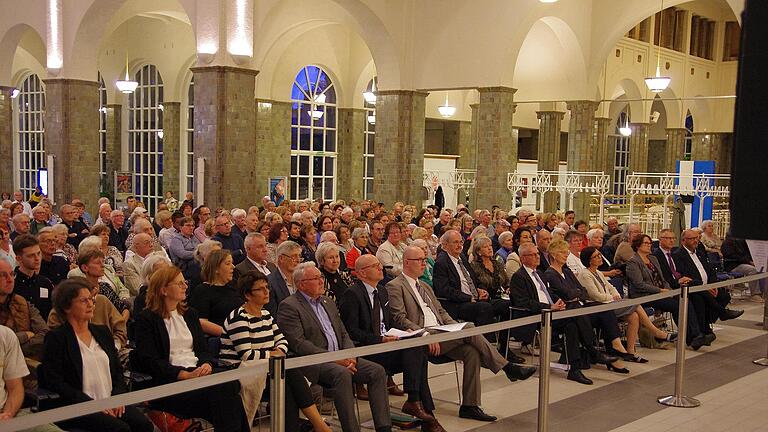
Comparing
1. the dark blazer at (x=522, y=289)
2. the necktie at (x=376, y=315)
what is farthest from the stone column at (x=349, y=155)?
the necktie at (x=376, y=315)

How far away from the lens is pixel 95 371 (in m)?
4.41

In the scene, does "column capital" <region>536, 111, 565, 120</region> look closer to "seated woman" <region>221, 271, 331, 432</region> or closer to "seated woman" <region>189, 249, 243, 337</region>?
"seated woman" <region>189, 249, 243, 337</region>

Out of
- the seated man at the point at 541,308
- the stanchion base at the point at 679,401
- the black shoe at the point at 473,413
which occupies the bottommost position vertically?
the stanchion base at the point at 679,401

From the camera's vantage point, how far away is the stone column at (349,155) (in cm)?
2538

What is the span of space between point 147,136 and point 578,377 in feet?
70.3

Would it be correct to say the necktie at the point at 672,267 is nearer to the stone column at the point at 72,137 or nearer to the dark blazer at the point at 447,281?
the dark blazer at the point at 447,281

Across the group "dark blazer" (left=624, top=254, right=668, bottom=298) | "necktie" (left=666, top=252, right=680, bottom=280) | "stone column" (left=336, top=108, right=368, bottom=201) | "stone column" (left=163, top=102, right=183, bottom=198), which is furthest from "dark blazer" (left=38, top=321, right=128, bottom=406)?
"stone column" (left=336, top=108, right=368, bottom=201)

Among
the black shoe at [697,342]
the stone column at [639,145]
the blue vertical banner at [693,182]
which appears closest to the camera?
the black shoe at [697,342]

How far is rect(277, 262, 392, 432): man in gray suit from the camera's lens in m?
5.14

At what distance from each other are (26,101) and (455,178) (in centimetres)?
1705

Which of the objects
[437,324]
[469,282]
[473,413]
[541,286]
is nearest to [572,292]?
[541,286]

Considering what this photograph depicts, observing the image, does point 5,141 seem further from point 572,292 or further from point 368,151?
point 572,292

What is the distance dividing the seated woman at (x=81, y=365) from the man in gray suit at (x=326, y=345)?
4.07 feet

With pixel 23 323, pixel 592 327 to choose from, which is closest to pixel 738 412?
pixel 592 327
